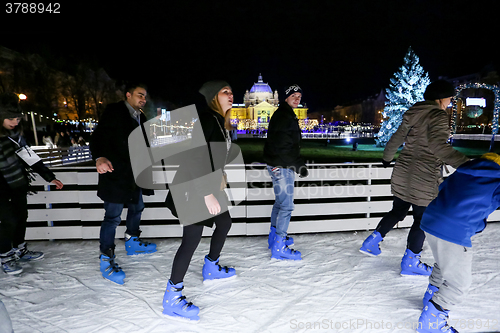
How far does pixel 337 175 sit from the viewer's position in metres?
4.71

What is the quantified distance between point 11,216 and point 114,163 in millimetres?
1394

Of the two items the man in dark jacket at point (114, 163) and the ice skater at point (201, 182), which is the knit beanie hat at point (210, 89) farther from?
the man in dark jacket at point (114, 163)

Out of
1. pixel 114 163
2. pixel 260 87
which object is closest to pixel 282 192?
pixel 114 163

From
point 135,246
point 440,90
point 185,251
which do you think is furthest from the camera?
point 135,246

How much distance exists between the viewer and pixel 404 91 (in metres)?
32.0

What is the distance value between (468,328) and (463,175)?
1.38m

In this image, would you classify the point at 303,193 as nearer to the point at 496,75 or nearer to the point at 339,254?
the point at 339,254

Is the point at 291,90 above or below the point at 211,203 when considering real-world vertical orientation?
above

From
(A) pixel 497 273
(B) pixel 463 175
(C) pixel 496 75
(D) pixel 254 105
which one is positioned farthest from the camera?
(D) pixel 254 105

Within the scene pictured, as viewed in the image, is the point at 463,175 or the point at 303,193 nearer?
the point at 463,175

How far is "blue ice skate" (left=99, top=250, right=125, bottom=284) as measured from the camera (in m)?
3.19

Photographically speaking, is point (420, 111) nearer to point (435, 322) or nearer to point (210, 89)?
point (435, 322)

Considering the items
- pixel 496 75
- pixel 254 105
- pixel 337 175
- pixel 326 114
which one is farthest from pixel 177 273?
pixel 326 114

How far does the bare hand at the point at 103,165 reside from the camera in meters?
3.06
